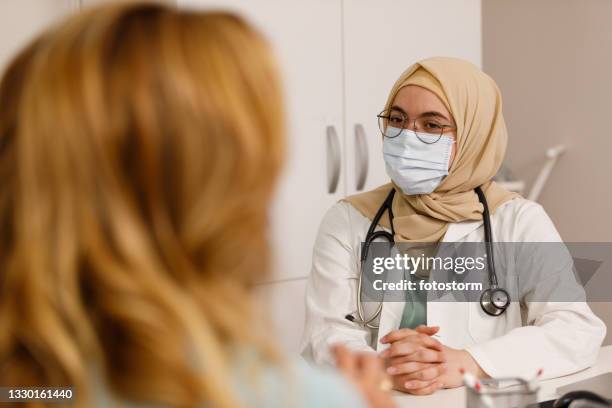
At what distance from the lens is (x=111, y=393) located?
652 mm

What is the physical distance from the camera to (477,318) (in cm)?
180

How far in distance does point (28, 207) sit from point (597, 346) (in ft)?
4.60

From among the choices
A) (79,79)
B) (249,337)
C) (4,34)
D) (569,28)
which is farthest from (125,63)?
(569,28)

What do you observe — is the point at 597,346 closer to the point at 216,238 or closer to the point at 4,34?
the point at 216,238

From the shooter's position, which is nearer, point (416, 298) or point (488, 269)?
point (488, 269)

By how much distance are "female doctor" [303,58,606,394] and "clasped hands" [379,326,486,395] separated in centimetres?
18

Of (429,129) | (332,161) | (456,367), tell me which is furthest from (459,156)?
(332,161)

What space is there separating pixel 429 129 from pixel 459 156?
0.10 m

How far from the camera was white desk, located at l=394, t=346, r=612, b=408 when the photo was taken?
4.55 ft

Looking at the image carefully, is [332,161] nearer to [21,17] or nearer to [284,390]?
[21,17]

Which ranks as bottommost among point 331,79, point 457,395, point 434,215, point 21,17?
point 457,395

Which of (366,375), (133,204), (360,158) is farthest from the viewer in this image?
(360,158)

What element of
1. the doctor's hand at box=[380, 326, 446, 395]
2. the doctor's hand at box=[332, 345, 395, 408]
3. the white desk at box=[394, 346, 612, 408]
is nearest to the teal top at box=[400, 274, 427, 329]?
the doctor's hand at box=[380, 326, 446, 395]

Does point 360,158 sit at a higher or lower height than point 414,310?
higher
